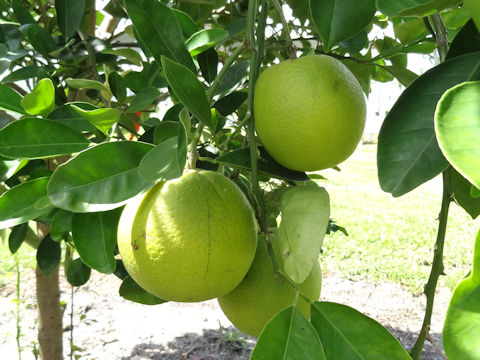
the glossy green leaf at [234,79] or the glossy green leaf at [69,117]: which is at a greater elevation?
the glossy green leaf at [234,79]

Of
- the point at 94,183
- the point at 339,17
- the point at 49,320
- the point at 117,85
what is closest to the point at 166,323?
the point at 49,320

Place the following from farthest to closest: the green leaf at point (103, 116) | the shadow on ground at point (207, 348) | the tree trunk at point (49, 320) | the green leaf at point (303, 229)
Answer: the shadow on ground at point (207, 348) < the tree trunk at point (49, 320) < the green leaf at point (103, 116) < the green leaf at point (303, 229)

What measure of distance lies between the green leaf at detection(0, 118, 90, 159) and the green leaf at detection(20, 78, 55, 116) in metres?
0.08

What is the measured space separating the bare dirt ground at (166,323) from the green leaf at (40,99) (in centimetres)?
153

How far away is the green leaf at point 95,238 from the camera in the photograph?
62cm

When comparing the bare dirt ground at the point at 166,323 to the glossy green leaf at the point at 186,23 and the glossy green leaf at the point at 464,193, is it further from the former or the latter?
the glossy green leaf at the point at 464,193

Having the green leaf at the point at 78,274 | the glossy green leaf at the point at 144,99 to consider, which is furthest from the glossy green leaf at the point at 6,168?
the green leaf at the point at 78,274

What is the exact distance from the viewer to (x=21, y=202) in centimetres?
63

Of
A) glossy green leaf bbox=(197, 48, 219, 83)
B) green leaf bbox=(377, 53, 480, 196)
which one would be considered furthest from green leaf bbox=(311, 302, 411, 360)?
glossy green leaf bbox=(197, 48, 219, 83)

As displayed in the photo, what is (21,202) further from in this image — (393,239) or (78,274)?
(393,239)

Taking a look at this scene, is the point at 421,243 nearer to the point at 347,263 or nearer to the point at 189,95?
the point at 347,263

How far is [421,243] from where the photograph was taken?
3611 millimetres

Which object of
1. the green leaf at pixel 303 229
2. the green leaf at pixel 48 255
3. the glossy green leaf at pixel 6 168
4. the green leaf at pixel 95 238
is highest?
the green leaf at pixel 303 229

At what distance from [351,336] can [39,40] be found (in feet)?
2.43
